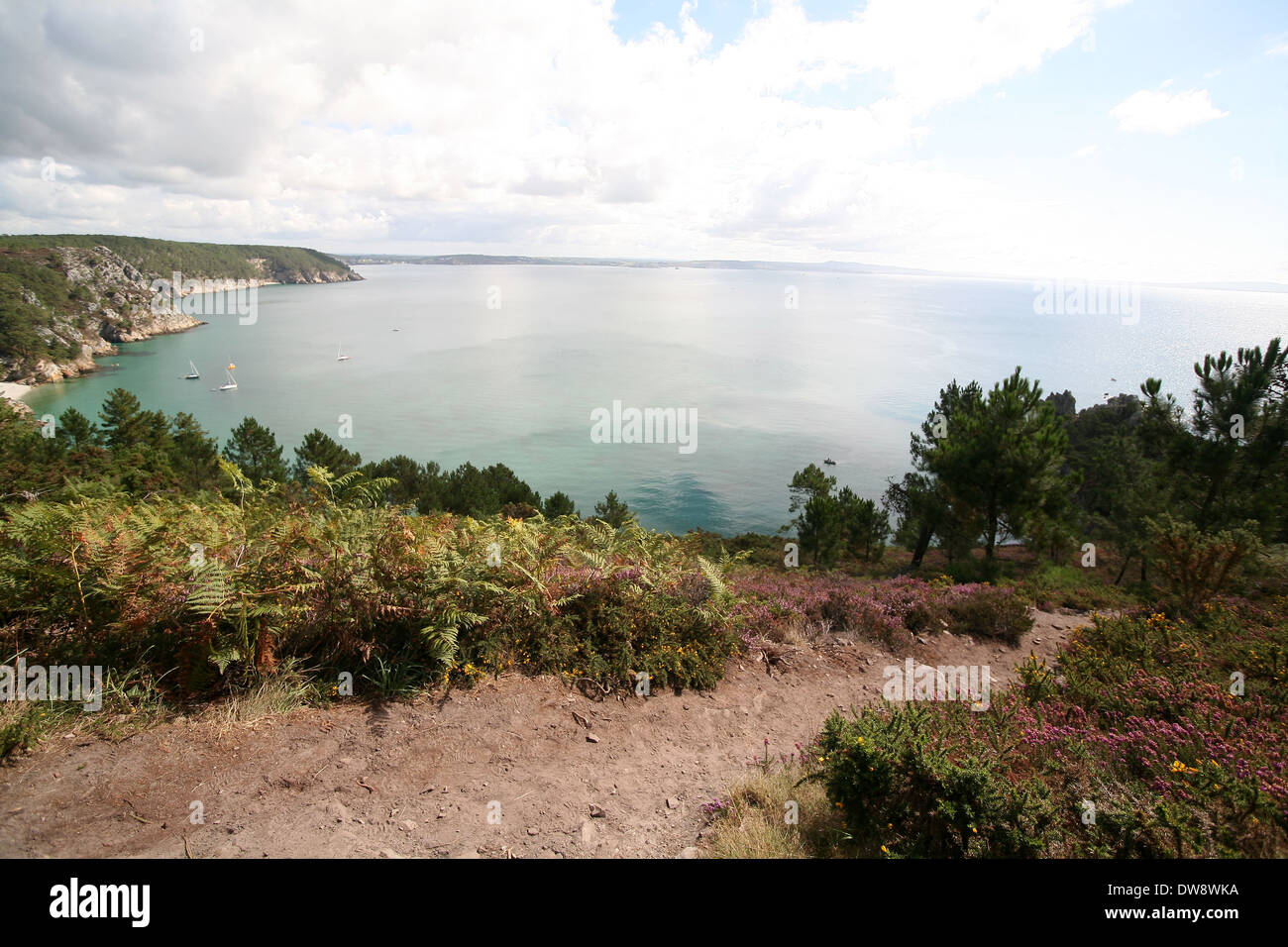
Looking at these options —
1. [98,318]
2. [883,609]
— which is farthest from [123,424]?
[98,318]

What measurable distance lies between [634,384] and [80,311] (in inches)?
→ 4567

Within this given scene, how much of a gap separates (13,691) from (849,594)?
30.9 feet

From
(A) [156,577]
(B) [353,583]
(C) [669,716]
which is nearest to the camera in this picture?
(A) [156,577]

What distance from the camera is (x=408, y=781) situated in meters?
4.34

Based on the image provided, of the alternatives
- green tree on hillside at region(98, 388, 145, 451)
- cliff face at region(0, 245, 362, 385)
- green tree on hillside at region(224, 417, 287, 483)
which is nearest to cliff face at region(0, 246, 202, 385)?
cliff face at region(0, 245, 362, 385)

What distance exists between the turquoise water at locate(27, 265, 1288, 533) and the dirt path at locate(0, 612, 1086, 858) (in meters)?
41.5

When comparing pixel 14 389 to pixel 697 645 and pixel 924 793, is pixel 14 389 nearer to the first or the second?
pixel 697 645

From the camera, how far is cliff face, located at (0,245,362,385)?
307 ft

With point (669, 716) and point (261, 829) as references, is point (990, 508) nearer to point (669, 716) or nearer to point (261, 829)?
point (669, 716)

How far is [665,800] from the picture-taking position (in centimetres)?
462

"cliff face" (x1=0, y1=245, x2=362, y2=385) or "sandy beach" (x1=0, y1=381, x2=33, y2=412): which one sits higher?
"cliff face" (x1=0, y1=245, x2=362, y2=385)

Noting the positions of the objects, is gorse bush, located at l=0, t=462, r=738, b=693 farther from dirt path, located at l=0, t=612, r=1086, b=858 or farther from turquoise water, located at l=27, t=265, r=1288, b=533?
turquoise water, located at l=27, t=265, r=1288, b=533

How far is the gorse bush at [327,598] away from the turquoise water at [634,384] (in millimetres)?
40293
